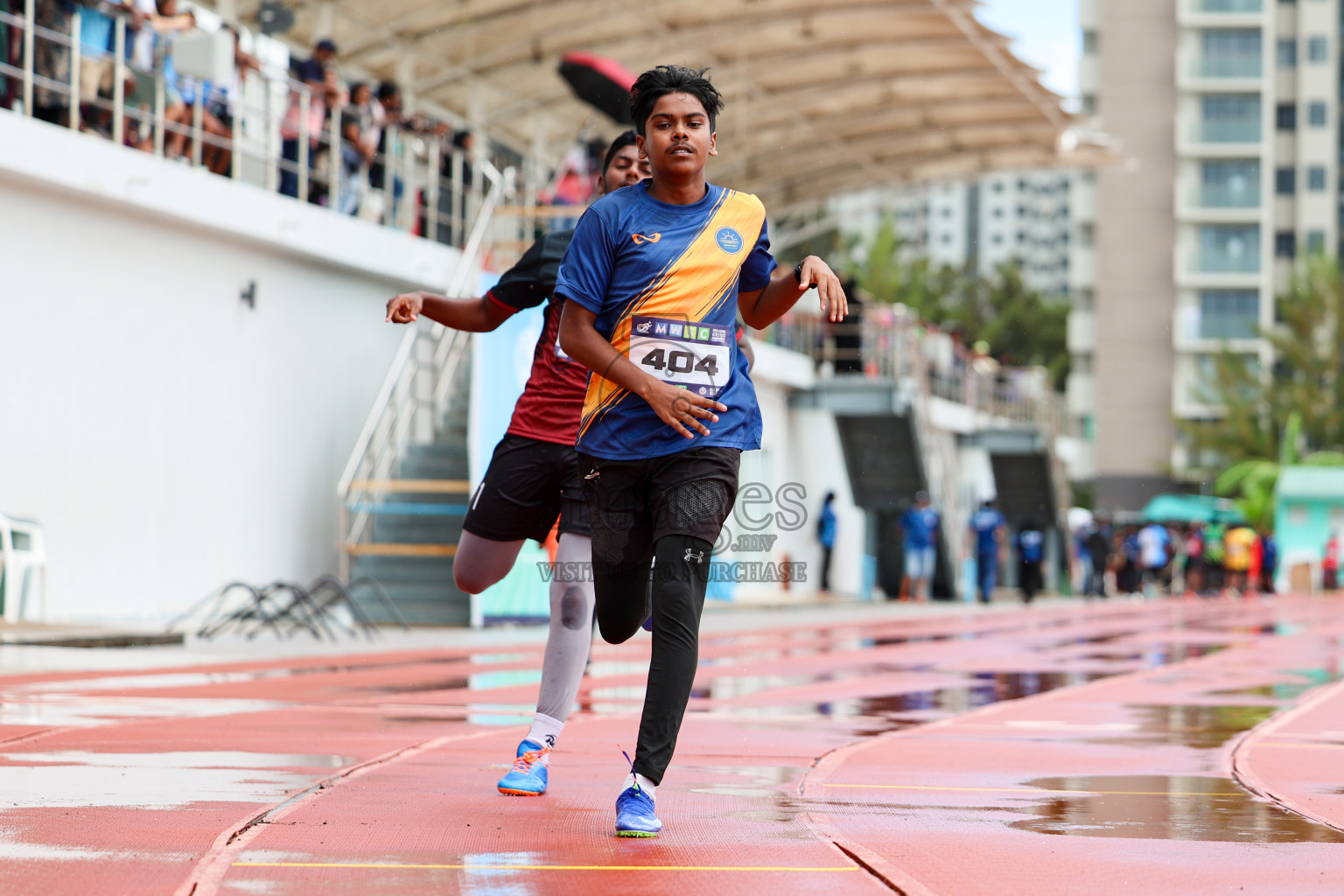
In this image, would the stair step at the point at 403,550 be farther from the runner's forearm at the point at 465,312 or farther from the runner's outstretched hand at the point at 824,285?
the runner's outstretched hand at the point at 824,285

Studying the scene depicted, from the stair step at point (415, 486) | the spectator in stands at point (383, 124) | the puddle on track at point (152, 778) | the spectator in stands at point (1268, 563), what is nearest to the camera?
the puddle on track at point (152, 778)

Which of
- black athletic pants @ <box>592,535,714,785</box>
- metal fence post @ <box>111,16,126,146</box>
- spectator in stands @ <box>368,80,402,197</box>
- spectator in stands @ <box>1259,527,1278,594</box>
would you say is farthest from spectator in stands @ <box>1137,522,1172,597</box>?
black athletic pants @ <box>592,535,714,785</box>

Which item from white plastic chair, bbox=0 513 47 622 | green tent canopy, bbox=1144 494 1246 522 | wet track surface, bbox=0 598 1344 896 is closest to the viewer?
wet track surface, bbox=0 598 1344 896

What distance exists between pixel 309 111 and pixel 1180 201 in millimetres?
60232

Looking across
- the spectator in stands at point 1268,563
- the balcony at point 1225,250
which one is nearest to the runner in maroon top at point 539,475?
the spectator in stands at point 1268,563

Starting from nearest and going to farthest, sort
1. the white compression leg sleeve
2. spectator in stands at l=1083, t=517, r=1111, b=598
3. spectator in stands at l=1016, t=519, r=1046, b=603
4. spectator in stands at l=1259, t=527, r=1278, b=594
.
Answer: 1. the white compression leg sleeve
2. spectator in stands at l=1016, t=519, r=1046, b=603
3. spectator in stands at l=1083, t=517, r=1111, b=598
4. spectator in stands at l=1259, t=527, r=1278, b=594

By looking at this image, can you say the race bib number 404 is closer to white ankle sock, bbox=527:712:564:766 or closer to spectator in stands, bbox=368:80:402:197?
white ankle sock, bbox=527:712:564:766

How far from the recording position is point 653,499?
15.5 ft

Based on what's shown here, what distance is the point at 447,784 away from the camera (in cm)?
553

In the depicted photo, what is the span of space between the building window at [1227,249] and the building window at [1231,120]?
3.53m

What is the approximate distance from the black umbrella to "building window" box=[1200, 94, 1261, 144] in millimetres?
54416

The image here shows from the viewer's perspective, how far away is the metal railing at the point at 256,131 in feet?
49.6

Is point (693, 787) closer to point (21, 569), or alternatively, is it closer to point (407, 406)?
point (21, 569)

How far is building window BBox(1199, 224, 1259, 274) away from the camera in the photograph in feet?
243
